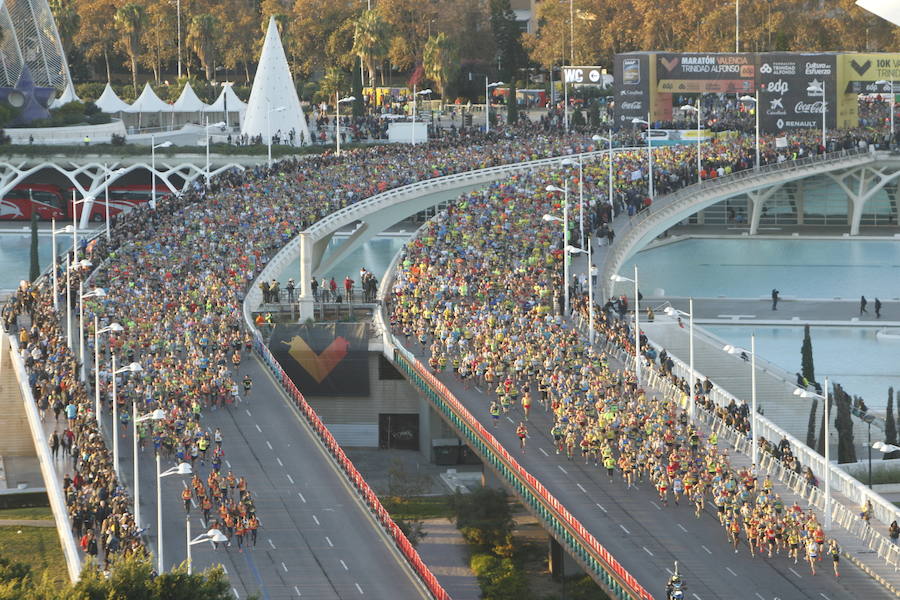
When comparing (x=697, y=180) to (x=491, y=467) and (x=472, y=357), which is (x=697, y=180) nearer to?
(x=472, y=357)

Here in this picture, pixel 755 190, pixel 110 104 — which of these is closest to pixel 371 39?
pixel 110 104

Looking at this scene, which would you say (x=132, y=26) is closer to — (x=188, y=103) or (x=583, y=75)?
(x=188, y=103)

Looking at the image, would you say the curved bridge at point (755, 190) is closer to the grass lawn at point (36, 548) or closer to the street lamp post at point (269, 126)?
the street lamp post at point (269, 126)

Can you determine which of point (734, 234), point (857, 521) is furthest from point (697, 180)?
point (857, 521)

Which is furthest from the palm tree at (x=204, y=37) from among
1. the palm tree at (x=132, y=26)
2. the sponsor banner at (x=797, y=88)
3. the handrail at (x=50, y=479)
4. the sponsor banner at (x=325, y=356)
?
the handrail at (x=50, y=479)

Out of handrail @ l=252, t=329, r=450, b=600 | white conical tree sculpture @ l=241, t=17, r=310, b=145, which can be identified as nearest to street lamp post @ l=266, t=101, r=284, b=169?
white conical tree sculpture @ l=241, t=17, r=310, b=145

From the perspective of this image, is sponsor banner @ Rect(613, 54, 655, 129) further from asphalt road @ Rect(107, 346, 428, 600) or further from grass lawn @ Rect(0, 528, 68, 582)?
grass lawn @ Rect(0, 528, 68, 582)
